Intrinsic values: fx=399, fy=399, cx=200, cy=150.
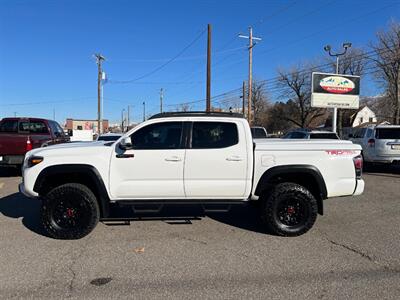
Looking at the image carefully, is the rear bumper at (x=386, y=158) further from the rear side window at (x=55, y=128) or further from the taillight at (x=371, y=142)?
the rear side window at (x=55, y=128)

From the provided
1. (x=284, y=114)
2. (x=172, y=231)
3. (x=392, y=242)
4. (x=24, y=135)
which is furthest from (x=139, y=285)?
(x=284, y=114)

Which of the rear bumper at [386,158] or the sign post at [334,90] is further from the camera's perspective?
the sign post at [334,90]

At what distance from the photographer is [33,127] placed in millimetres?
13766

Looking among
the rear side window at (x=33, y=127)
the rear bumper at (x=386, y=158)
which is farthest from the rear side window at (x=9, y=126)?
the rear bumper at (x=386, y=158)

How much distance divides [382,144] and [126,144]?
36.6 feet

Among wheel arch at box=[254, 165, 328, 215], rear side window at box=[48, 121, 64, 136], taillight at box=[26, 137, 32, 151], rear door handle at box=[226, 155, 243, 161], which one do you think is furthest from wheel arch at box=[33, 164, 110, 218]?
rear side window at box=[48, 121, 64, 136]

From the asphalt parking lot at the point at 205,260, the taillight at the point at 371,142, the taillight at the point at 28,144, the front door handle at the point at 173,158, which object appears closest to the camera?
the asphalt parking lot at the point at 205,260

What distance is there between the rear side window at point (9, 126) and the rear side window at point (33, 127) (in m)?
0.18

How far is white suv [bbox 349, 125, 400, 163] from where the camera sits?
1404 centimetres

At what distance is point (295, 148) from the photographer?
617 cm

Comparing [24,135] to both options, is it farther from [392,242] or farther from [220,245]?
[392,242]

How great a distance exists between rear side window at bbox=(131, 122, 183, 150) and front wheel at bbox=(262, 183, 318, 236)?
1.68 metres

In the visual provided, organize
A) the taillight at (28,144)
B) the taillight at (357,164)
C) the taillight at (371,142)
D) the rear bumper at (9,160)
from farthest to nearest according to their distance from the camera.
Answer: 1. the taillight at (371,142)
2. the taillight at (28,144)
3. the rear bumper at (9,160)
4. the taillight at (357,164)

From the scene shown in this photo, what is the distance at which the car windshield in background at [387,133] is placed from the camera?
14.2 metres
